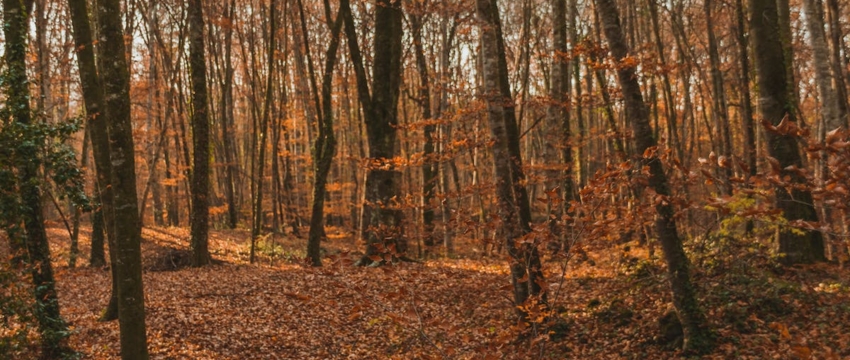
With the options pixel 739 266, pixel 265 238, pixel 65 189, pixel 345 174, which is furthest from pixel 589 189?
pixel 345 174

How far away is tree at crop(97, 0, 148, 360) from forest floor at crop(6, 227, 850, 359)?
→ 82.7 inches

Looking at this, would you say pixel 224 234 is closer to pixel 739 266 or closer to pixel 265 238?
pixel 265 238

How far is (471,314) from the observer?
1016 cm

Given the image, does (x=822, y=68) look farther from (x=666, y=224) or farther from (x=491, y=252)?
(x=491, y=252)

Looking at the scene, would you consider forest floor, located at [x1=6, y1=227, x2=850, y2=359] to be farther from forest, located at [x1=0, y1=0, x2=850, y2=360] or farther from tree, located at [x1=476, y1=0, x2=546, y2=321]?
tree, located at [x1=476, y1=0, x2=546, y2=321]

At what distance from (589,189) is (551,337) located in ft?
16.8

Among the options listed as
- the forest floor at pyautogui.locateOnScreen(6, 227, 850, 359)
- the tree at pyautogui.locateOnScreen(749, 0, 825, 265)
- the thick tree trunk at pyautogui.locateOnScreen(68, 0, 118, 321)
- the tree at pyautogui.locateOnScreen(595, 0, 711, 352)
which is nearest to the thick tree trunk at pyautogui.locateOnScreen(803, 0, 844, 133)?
the tree at pyautogui.locateOnScreen(749, 0, 825, 265)

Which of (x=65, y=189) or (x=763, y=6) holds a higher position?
(x=763, y=6)

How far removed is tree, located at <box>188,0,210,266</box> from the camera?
46.8ft

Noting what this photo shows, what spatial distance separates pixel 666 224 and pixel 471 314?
170 inches

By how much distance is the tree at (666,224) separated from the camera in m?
6.96

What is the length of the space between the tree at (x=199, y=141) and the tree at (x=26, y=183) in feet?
20.0

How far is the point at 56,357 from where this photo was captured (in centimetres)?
789

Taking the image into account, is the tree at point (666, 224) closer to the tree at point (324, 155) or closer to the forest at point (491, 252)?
the forest at point (491, 252)
